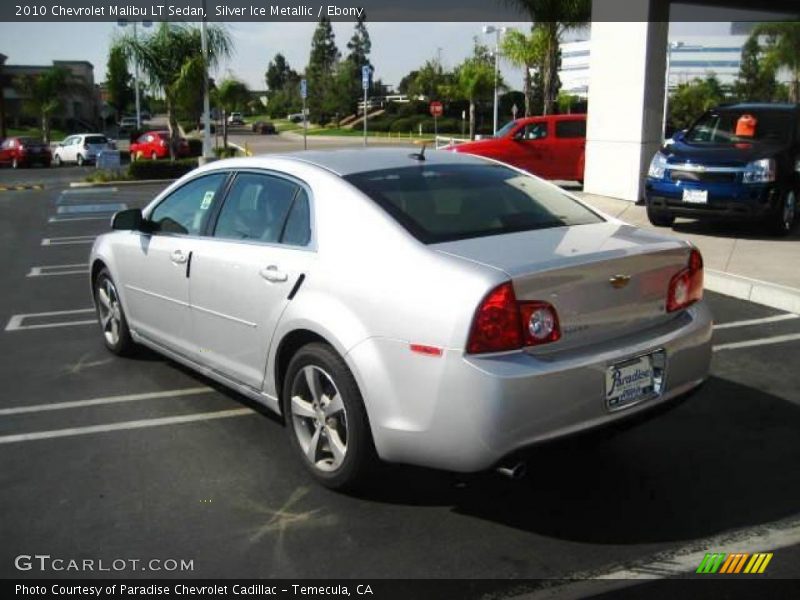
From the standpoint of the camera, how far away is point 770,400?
487 cm

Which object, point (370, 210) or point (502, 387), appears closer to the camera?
point (502, 387)

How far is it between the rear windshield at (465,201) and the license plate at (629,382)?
824mm

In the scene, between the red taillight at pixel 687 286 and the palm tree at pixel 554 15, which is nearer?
the red taillight at pixel 687 286

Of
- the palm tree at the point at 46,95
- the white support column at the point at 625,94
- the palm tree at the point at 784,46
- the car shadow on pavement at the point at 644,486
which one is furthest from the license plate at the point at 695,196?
the palm tree at the point at 46,95

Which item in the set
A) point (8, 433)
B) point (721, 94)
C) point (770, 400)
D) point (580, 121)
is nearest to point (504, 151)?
point (580, 121)

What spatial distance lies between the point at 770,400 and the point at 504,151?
41.6 feet

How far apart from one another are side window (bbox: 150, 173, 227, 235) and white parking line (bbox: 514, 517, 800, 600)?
2891 millimetres

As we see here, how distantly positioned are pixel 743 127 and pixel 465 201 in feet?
27.0

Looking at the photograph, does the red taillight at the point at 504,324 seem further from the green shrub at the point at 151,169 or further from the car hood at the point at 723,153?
the green shrub at the point at 151,169

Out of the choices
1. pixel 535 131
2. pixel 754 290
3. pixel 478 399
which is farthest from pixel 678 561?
pixel 535 131

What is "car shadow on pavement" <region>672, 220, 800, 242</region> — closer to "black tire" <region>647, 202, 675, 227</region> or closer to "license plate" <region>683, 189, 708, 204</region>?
"black tire" <region>647, 202, 675, 227</region>

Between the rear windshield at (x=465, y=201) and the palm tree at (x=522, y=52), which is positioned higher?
the palm tree at (x=522, y=52)

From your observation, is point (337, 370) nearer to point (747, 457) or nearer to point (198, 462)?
point (198, 462)

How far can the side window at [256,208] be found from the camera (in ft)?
13.6
